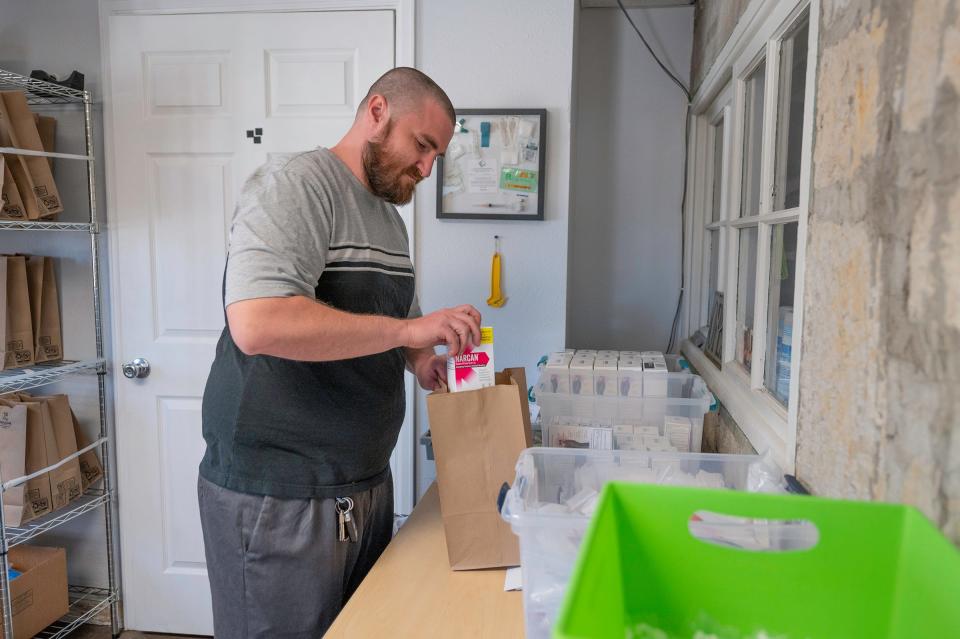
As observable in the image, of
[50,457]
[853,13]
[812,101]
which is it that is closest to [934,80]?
[853,13]

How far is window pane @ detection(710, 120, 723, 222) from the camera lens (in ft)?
8.13

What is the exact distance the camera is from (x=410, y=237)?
235 centimetres

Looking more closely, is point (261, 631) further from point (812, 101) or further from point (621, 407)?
point (812, 101)

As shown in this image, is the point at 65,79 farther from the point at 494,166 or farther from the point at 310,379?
the point at 310,379

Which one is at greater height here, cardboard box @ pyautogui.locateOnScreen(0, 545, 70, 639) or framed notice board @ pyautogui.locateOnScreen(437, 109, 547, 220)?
framed notice board @ pyautogui.locateOnScreen(437, 109, 547, 220)

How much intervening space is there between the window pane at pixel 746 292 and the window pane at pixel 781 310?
7.9 inches

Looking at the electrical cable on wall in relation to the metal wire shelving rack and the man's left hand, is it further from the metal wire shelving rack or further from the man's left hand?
the metal wire shelving rack

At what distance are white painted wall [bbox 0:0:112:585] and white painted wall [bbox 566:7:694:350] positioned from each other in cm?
177

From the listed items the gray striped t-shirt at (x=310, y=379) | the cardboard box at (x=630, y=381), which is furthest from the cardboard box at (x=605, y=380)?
the gray striped t-shirt at (x=310, y=379)

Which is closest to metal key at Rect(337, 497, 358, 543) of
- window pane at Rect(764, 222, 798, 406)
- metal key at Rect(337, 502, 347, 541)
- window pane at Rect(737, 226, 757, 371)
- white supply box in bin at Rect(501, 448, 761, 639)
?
metal key at Rect(337, 502, 347, 541)

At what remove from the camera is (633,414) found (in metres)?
1.67

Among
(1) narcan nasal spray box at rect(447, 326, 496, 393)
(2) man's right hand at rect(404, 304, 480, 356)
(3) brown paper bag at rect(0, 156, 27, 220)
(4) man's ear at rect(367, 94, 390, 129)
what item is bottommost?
(1) narcan nasal spray box at rect(447, 326, 496, 393)

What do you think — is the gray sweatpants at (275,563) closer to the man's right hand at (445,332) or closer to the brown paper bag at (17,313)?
the man's right hand at (445,332)

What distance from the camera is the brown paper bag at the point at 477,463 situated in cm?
132
